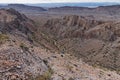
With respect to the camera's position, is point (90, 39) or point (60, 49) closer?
point (60, 49)

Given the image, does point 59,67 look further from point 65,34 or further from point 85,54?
point 65,34

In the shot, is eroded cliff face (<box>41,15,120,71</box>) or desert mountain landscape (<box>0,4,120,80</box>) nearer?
desert mountain landscape (<box>0,4,120,80</box>)

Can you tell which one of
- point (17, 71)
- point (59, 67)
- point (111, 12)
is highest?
point (17, 71)

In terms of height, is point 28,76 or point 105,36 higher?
point 28,76

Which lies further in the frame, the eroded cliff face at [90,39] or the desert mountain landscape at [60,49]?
the eroded cliff face at [90,39]

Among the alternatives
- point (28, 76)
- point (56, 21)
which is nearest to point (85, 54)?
point (56, 21)

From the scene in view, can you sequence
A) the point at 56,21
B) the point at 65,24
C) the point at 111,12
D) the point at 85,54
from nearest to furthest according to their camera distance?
the point at 85,54, the point at 65,24, the point at 56,21, the point at 111,12

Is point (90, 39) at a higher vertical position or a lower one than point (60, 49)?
lower

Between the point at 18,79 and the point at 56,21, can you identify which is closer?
the point at 18,79
